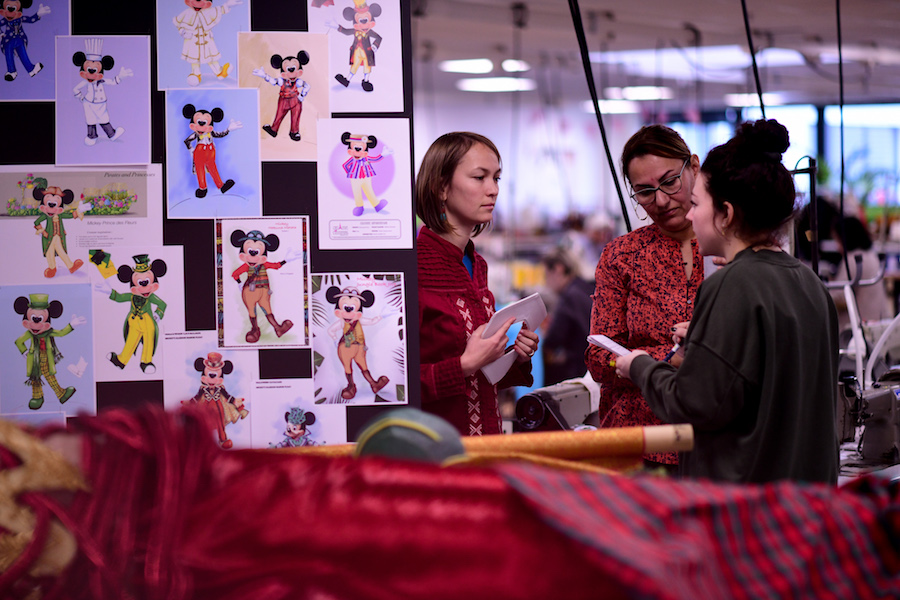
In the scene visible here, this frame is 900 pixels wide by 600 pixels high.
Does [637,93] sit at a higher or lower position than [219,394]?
higher

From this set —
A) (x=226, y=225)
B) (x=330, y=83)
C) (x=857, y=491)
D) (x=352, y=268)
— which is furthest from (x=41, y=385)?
(x=857, y=491)

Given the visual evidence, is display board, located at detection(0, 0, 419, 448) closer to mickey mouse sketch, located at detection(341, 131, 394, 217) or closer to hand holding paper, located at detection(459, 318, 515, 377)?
mickey mouse sketch, located at detection(341, 131, 394, 217)

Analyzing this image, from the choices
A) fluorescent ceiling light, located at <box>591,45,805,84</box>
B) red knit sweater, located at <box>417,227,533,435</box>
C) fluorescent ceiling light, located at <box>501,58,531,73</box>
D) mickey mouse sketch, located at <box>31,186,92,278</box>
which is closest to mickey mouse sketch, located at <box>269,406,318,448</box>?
red knit sweater, located at <box>417,227,533,435</box>

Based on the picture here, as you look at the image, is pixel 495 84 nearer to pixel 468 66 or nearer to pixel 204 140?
pixel 468 66

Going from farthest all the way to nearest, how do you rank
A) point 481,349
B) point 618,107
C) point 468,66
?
point 618,107
point 468,66
point 481,349

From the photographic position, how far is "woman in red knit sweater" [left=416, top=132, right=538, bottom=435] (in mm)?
1881

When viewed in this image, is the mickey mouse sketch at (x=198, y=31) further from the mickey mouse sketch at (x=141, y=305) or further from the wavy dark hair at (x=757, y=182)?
the wavy dark hair at (x=757, y=182)

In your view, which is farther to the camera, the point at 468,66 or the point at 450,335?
the point at 468,66

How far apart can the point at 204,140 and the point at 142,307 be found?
1.24ft

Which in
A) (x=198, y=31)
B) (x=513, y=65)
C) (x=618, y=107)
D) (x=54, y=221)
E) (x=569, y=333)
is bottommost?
(x=569, y=333)

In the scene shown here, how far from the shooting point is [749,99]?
1057cm

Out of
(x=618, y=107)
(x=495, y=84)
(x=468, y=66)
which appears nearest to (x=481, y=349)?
(x=468, y=66)

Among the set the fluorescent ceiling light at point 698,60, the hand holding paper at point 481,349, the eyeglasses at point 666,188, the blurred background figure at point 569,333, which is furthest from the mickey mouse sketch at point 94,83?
the fluorescent ceiling light at point 698,60

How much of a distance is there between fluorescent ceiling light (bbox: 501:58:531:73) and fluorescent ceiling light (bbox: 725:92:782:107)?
11.8 ft
